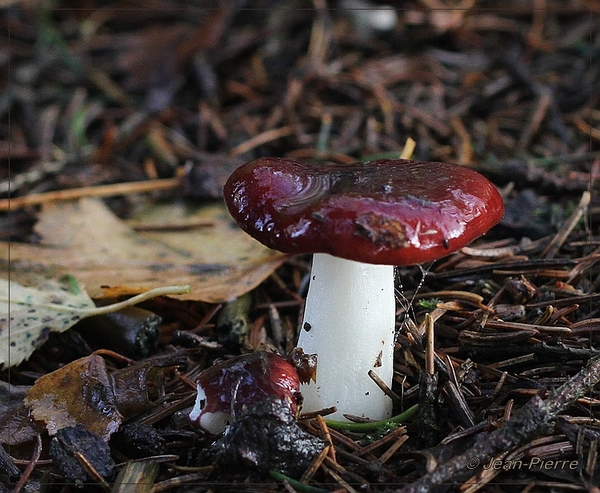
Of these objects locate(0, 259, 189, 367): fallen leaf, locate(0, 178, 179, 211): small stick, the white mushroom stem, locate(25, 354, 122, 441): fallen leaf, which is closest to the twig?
the white mushroom stem

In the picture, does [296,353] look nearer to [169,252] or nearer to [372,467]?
[372,467]

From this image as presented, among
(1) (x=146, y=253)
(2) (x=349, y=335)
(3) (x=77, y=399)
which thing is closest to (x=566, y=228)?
(2) (x=349, y=335)

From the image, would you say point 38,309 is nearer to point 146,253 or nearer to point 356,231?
point 146,253

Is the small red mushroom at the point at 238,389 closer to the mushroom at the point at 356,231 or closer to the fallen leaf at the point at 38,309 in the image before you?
the mushroom at the point at 356,231

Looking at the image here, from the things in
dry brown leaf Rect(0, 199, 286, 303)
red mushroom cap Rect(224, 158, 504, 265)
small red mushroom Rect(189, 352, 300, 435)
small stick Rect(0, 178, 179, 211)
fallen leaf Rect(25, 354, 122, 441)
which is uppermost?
red mushroom cap Rect(224, 158, 504, 265)

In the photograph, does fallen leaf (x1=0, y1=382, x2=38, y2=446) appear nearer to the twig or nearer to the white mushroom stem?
the white mushroom stem

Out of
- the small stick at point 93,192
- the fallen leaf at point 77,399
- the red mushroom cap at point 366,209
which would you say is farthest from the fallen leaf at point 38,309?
the small stick at point 93,192
